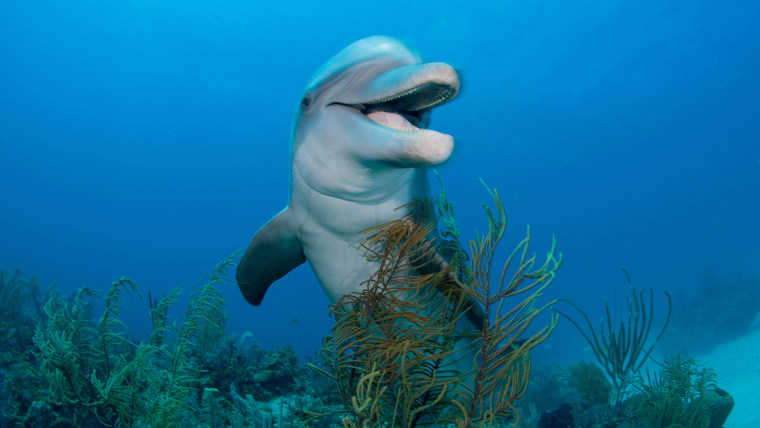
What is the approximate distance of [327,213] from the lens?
10.0ft

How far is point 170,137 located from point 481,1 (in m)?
67.9

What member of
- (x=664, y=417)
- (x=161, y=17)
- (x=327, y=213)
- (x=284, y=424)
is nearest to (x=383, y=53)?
(x=327, y=213)

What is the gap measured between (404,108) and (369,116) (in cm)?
29

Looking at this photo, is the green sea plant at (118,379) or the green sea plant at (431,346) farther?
the green sea plant at (118,379)

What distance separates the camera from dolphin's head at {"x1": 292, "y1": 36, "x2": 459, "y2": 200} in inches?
77.9

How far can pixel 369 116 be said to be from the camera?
2.50 meters

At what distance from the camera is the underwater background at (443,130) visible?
43.1 meters

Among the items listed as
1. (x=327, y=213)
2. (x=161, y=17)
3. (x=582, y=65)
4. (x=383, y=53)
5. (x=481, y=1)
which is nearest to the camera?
(x=383, y=53)

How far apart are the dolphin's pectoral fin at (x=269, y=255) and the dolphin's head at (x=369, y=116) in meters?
0.67

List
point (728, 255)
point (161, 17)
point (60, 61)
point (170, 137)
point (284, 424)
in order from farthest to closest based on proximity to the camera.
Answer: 1. point (170, 137)
2. point (60, 61)
3. point (728, 255)
4. point (161, 17)
5. point (284, 424)

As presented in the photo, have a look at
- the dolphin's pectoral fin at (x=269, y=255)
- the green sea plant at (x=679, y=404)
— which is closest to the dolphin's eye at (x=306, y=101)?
the dolphin's pectoral fin at (x=269, y=255)

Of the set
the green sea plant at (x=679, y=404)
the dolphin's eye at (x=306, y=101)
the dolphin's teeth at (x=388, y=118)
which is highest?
the dolphin's eye at (x=306, y=101)

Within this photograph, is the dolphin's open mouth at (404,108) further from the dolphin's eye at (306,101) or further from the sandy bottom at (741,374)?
the sandy bottom at (741,374)

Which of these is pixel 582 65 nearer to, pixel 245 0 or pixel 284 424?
pixel 245 0
